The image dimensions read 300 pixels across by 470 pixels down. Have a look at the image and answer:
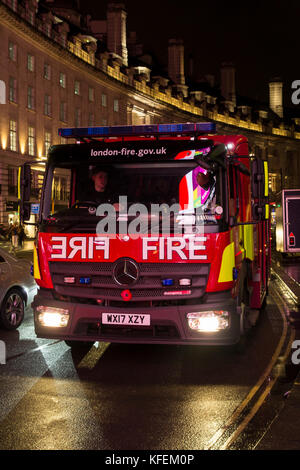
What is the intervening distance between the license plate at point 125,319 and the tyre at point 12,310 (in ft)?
10.5

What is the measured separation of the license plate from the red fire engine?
1 centimetres

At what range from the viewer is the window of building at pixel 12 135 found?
5019 centimetres

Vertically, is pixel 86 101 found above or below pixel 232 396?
above

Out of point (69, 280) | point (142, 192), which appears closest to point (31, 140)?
point (142, 192)

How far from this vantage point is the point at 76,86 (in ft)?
206

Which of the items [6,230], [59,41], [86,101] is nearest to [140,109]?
[86,101]

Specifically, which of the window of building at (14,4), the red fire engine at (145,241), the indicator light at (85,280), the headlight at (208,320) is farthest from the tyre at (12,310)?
the window of building at (14,4)

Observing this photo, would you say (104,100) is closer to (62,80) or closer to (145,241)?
(62,80)

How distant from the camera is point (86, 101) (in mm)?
64562

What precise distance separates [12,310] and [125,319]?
11.7ft

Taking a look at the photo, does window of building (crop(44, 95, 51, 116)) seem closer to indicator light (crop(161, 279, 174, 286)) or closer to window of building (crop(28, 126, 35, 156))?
window of building (crop(28, 126, 35, 156))

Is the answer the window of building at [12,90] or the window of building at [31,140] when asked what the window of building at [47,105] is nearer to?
the window of building at [31,140]
